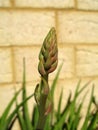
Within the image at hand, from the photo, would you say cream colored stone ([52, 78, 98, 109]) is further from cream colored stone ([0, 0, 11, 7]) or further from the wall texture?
cream colored stone ([0, 0, 11, 7])

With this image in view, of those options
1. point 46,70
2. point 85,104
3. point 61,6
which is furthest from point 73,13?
point 46,70

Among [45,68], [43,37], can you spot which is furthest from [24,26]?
[45,68]

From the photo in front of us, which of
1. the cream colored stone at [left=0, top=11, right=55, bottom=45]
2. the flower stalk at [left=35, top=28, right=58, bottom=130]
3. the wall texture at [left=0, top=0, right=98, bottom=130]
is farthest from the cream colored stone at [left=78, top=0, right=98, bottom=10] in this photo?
the flower stalk at [left=35, top=28, right=58, bottom=130]

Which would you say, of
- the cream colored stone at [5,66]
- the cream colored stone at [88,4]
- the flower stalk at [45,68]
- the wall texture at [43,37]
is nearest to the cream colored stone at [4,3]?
the wall texture at [43,37]

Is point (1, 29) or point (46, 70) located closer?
point (46, 70)

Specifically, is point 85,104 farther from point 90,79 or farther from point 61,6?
point 61,6

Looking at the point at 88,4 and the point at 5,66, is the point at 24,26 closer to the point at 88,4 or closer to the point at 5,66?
the point at 5,66

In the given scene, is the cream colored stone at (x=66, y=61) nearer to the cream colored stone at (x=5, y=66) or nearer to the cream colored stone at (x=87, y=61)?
the cream colored stone at (x=87, y=61)
